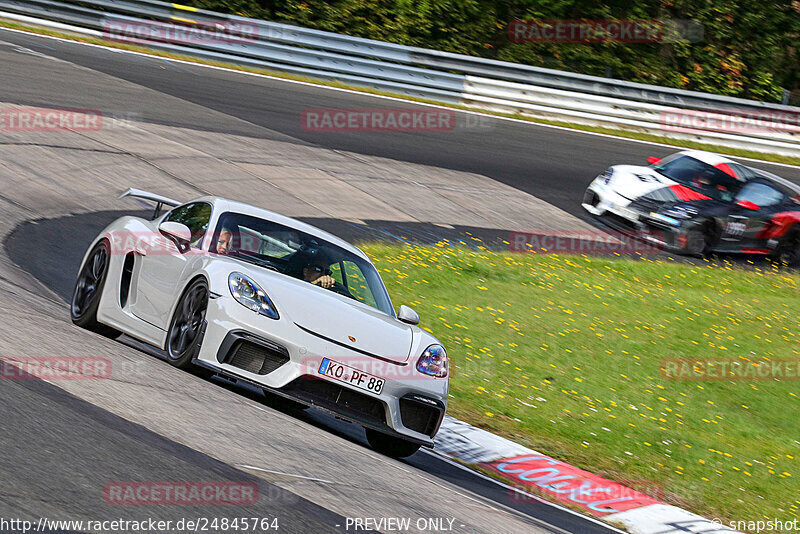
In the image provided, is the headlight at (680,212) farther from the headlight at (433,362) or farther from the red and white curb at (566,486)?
the headlight at (433,362)

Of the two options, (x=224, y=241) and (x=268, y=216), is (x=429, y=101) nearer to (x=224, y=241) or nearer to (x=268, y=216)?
(x=268, y=216)

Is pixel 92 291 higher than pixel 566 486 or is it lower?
higher

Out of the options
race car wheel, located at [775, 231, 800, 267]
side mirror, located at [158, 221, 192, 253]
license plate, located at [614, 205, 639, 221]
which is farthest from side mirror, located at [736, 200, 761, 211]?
side mirror, located at [158, 221, 192, 253]

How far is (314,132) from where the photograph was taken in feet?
63.1

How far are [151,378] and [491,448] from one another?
108 inches

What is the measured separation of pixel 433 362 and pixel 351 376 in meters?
0.76

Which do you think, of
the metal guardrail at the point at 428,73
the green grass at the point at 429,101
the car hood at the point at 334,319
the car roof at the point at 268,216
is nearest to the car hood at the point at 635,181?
the green grass at the point at 429,101

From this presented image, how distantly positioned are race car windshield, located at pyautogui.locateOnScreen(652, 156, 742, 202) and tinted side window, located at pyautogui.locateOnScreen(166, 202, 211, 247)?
10.8 metres

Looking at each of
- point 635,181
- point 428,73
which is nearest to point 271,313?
point 635,181

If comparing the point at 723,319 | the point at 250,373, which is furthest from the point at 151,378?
the point at 723,319

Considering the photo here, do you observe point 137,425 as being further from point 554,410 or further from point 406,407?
point 554,410

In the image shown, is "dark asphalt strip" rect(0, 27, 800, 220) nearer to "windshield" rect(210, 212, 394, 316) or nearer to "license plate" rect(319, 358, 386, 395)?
"windshield" rect(210, 212, 394, 316)

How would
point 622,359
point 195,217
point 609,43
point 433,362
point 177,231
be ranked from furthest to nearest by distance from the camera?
point 609,43 < point 622,359 < point 195,217 < point 177,231 < point 433,362

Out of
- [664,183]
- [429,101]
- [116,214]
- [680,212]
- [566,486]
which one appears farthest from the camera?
[429,101]
